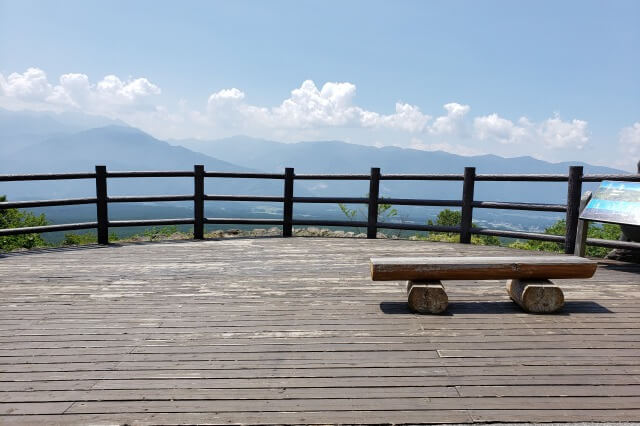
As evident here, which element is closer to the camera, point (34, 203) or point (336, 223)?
point (34, 203)

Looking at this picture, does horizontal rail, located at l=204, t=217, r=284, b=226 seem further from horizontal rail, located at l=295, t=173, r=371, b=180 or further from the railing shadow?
the railing shadow

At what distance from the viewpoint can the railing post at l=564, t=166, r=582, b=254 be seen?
705 cm

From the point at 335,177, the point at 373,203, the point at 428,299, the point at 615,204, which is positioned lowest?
the point at 428,299

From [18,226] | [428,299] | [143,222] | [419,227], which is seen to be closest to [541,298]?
[428,299]

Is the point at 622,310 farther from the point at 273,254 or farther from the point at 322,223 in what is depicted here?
the point at 322,223

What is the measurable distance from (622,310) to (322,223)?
5679 millimetres

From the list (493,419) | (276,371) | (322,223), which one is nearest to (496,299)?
(493,419)

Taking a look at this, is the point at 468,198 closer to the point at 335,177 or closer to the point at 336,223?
the point at 336,223

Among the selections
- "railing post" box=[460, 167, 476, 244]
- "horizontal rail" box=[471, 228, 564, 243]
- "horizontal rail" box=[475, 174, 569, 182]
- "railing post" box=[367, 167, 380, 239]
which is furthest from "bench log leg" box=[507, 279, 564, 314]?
"railing post" box=[367, 167, 380, 239]

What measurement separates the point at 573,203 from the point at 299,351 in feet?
18.9

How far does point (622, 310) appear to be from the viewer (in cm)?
440

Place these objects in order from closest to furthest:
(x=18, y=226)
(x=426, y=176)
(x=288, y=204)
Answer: (x=426, y=176), (x=288, y=204), (x=18, y=226)

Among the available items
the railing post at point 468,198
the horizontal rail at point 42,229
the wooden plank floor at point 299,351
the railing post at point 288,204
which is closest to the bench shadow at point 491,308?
the wooden plank floor at point 299,351

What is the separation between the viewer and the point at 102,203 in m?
7.95
